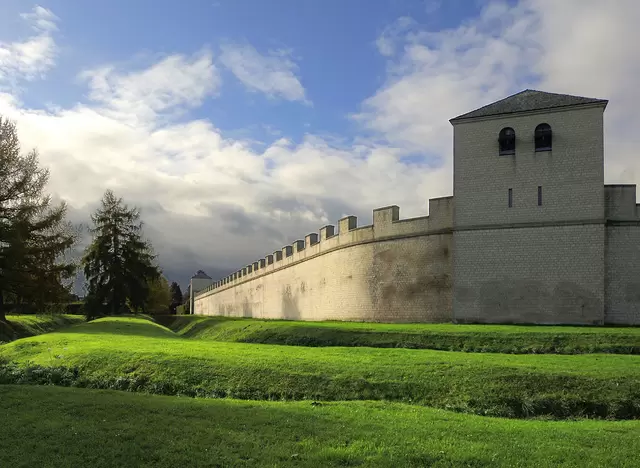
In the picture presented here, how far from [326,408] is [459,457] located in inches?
116

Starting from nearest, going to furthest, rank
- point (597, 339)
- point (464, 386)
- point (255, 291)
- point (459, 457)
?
point (459, 457)
point (464, 386)
point (597, 339)
point (255, 291)

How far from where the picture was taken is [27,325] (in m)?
33.5

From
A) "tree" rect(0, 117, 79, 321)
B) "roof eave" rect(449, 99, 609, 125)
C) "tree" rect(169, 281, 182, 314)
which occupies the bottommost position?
"tree" rect(169, 281, 182, 314)

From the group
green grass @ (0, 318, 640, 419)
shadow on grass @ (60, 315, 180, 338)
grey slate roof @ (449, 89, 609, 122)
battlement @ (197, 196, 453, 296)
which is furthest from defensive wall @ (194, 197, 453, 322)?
green grass @ (0, 318, 640, 419)

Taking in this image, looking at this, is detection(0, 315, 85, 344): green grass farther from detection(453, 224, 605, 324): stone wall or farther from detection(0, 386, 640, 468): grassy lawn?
detection(453, 224, 605, 324): stone wall

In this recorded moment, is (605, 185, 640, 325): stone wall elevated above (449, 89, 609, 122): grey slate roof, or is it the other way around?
(449, 89, 609, 122): grey slate roof

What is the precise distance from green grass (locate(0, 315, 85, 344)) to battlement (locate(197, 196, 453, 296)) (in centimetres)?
1774

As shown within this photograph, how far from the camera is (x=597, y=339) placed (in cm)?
1744

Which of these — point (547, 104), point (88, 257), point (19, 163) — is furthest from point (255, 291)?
point (547, 104)

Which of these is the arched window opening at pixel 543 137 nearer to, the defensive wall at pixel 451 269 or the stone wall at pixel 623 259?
the defensive wall at pixel 451 269

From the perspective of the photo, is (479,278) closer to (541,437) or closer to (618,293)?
(618,293)

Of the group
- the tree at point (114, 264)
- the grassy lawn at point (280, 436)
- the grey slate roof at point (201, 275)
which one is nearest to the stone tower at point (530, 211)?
the grassy lawn at point (280, 436)

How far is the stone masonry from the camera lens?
22.3m

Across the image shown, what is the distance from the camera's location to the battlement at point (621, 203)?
22266mm
